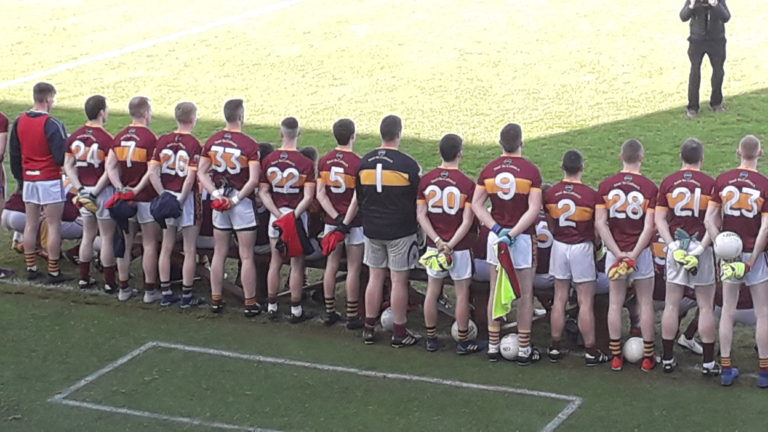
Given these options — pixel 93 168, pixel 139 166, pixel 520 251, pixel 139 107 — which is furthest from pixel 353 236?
pixel 93 168

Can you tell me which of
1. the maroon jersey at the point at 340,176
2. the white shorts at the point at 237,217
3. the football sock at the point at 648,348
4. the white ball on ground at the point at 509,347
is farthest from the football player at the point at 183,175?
the football sock at the point at 648,348

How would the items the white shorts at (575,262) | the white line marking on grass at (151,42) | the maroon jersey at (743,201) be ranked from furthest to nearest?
1. the white line marking on grass at (151,42)
2. the white shorts at (575,262)
3. the maroon jersey at (743,201)

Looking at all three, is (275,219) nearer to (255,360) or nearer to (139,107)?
(255,360)

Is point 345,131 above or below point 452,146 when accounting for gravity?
above

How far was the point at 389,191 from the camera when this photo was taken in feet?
33.6

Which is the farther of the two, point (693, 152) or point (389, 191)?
point (389, 191)

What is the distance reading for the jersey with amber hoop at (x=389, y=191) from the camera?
1023 centimetres

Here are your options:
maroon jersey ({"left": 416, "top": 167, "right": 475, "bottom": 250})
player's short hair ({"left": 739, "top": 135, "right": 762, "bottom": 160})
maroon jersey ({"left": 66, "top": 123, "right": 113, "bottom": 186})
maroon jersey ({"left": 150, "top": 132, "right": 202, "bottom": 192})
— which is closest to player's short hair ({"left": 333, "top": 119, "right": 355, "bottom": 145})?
maroon jersey ({"left": 416, "top": 167, "right": 475, "bottom": 250})

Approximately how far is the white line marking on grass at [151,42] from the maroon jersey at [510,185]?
45.2 feet

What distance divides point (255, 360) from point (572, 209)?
291 cm

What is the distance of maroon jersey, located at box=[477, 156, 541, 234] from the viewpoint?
32.2ft

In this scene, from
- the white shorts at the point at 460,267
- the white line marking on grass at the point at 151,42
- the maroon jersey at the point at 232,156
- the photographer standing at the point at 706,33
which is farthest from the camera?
the white line marking on grass at the point at 151,42

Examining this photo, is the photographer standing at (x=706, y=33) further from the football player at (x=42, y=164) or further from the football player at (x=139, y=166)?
the football player at (x=42, y=164)

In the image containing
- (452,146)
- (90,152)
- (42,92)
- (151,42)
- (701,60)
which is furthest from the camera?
(151,42)
